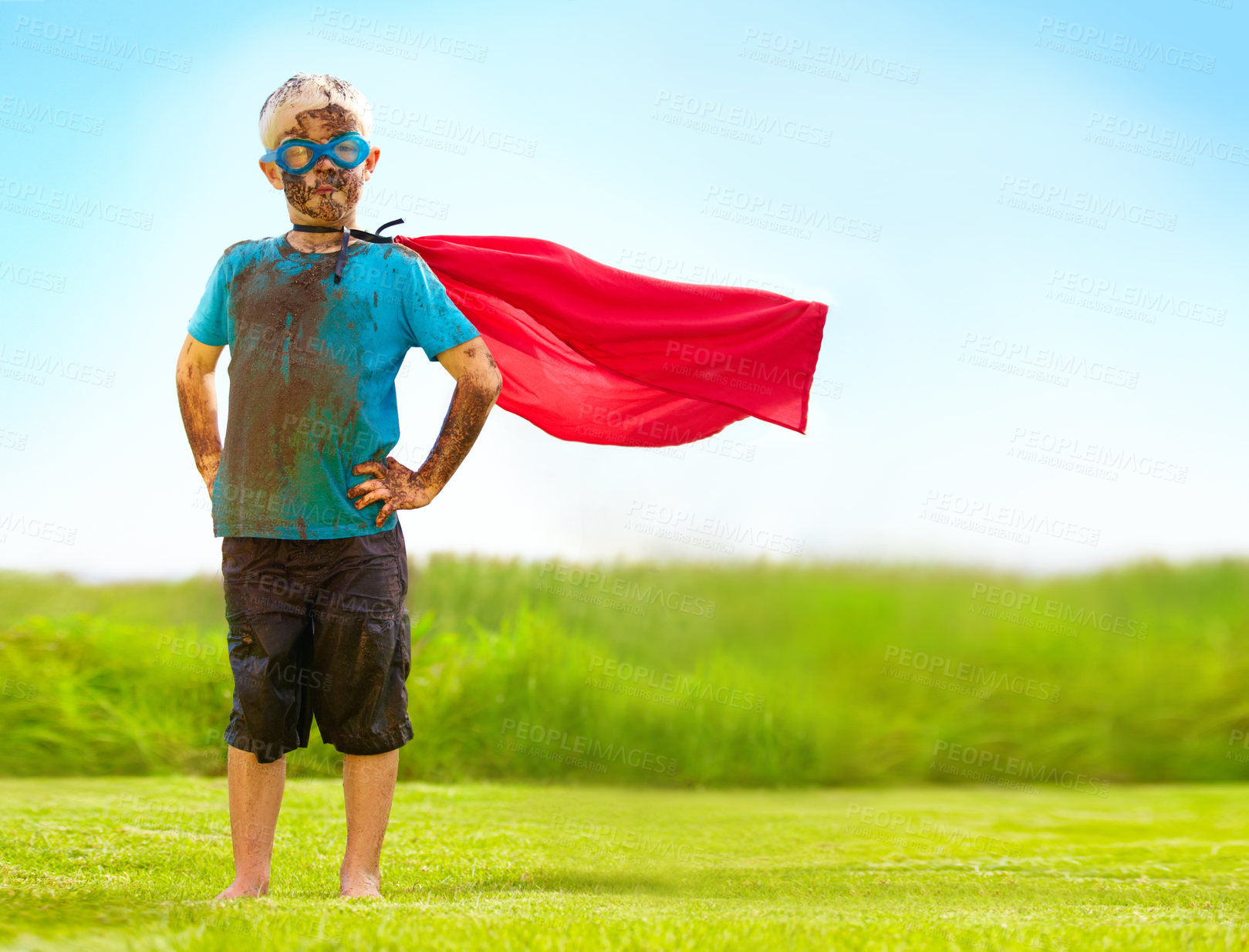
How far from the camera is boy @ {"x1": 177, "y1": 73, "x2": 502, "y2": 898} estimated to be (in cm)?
268

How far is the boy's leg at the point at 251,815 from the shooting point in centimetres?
268

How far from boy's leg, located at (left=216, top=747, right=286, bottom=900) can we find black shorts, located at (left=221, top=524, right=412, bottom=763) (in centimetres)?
5

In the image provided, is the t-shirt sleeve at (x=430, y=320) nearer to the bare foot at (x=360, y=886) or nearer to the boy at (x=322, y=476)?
the boy at (x=322, y=476)

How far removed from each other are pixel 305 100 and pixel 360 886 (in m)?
2.20

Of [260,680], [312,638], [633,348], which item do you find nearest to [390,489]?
[312,638]

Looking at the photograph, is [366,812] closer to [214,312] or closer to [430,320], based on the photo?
[430,320]

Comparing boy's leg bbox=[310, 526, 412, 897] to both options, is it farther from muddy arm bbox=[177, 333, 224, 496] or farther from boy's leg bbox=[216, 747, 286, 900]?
muddy arm bbox=[177, 333, 224, 496]

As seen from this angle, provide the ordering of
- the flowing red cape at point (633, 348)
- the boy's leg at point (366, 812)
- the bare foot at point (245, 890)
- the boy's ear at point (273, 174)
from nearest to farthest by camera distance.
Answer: the bare foot at point (245, 890) → the boy's leg at point (366, 812) → the boy's ear at point (273, 174) → the flowing red cape at point (633, 348)

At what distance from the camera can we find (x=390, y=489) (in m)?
2.72

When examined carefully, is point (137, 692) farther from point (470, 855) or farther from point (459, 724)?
point (470, 855)

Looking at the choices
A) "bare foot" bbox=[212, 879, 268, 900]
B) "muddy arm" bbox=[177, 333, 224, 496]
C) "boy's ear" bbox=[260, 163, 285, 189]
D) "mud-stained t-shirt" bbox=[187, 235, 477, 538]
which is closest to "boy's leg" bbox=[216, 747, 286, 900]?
"bare foot" bbox=[212, 879, 268, 900]

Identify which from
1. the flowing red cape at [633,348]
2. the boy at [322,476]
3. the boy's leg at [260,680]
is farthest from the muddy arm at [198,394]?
the flowing red cape at [633,348]

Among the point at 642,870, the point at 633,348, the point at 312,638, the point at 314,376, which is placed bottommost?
the point at 642,870

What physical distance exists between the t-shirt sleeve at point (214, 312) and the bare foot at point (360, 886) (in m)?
1.59
